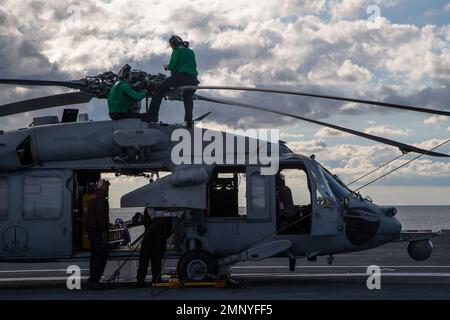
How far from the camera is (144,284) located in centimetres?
1506

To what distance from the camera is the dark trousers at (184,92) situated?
1484 centimetres

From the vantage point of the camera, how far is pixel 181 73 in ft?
48.7

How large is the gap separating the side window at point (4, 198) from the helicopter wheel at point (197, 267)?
3.71 metres

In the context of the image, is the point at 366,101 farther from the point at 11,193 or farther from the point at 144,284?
the point at 11,193

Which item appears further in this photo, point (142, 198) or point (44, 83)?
point (142, 198)

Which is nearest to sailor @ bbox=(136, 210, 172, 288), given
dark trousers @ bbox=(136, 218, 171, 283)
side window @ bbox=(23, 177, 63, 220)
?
dark trousers @ bbox=(136, 218, 171, 283)

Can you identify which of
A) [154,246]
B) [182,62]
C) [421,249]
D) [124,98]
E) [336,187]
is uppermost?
[182,62]

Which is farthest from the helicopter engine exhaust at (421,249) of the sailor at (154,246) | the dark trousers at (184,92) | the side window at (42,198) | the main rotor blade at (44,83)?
the main rotor blade at (44,83)

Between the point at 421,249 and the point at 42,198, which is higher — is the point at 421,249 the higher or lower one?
the lower one

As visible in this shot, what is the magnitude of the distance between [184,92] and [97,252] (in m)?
3.53

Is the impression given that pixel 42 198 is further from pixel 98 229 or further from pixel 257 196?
pixel 257 196

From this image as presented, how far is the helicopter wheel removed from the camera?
578 inches

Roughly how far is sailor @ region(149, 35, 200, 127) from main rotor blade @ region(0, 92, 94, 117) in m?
1.47

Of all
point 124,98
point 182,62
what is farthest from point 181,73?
point 124,98
